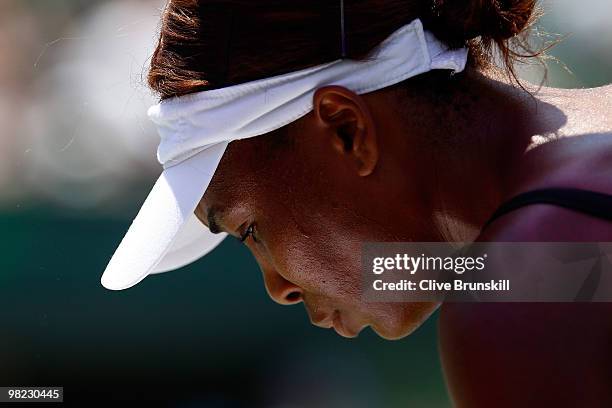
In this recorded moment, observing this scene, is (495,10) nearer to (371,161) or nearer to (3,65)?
(371,161)

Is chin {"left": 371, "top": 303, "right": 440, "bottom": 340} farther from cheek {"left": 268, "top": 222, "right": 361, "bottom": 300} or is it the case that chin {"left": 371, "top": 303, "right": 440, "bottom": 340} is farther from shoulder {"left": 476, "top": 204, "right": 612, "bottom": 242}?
shoulder {"left": 476, "top": 204, "right": 612, "bottom": 242}

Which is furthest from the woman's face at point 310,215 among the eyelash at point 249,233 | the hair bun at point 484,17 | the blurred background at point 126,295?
the blurred background at point 126,295

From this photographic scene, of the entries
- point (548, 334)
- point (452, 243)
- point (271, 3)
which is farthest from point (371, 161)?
point (548, 334)

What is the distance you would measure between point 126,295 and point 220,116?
2966 millimetres

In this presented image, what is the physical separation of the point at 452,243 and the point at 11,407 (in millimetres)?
2247

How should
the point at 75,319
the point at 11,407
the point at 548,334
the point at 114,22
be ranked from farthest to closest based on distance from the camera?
the point at 114,22, the point at 75,319, the point at 11,407, the point at 548,334

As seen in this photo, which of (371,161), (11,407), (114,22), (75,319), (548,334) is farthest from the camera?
(114,22)

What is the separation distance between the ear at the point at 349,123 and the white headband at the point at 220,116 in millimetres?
23

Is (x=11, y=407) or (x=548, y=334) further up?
(x=548, y=334)

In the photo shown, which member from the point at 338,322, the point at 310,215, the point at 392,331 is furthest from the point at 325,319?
the point at 310,215

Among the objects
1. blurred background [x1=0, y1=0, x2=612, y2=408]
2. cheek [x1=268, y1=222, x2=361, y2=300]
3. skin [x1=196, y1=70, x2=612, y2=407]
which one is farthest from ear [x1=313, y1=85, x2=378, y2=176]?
blurred background [x1=0, y1=0, x2=612, y2=408]

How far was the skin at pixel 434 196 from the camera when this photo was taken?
1.26m

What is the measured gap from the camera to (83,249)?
15.0 feet

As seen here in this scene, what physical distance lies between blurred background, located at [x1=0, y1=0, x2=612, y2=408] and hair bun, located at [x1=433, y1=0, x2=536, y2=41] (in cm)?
255
